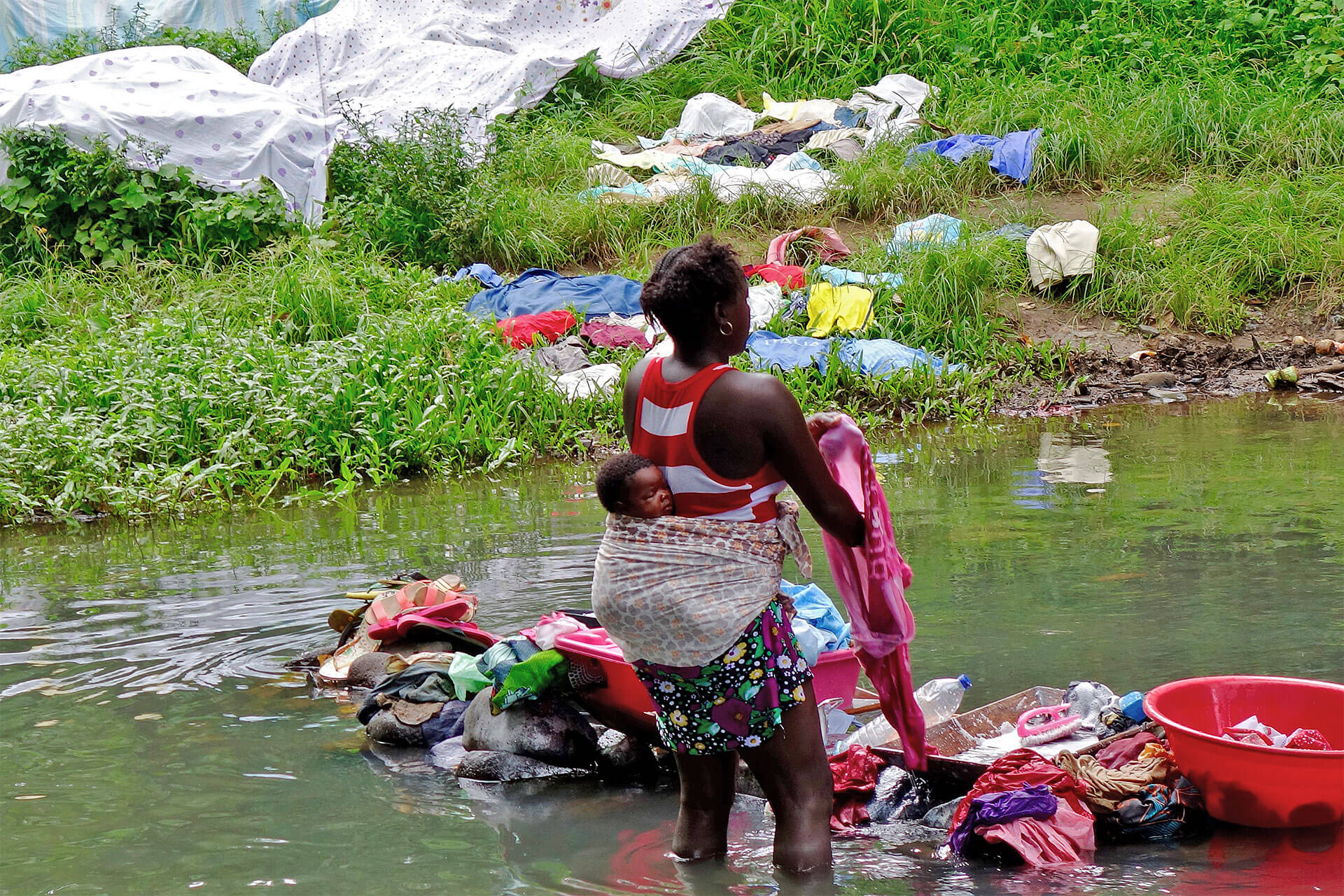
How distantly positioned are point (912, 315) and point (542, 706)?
681 centimetres

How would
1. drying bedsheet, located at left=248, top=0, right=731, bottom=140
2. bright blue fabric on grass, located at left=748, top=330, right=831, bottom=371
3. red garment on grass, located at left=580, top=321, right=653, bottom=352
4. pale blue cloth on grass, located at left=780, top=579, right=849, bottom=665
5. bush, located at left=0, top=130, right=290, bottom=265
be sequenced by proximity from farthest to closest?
drying bedsheet, located at left=248, top=0, right=731, bottom=140 → bush, located at left=0, top=130, right=290, bottom=265 → red garment on grass, located at left=580, top=321, right=653, bottom=352 → bright blue fabric on grass, located at left=748, top=330, right=831, bottom=371 → pale blue cloth on grass, located at left=780, top=579, right=849, bottom=665

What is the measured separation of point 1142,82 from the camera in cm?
1315

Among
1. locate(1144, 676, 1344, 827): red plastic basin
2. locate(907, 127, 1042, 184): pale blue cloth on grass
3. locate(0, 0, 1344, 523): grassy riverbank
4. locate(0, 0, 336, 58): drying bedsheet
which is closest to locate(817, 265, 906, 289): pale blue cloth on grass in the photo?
locate(0, 0, 1344, 523): grassy riverbank

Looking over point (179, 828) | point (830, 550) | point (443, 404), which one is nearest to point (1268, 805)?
point (830, 550)

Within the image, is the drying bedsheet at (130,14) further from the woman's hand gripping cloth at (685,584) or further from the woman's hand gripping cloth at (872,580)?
the woman's hand gripping cloth at (685,584)

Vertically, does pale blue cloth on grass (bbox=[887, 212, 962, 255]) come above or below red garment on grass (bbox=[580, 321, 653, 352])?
above

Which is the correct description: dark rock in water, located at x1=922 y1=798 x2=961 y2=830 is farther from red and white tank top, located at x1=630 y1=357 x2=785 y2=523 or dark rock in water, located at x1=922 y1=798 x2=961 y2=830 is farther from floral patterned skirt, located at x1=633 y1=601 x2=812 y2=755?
red and white tank top, located at x1=630 y1=357 x2=785 y2=523

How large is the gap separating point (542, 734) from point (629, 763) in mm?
275

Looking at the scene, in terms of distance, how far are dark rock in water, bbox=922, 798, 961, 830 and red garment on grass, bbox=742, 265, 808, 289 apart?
7270 millimetres

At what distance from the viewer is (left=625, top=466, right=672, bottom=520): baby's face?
2852 mm

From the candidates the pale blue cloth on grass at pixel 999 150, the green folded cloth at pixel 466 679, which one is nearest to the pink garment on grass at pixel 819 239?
the pale blue cloth on grass at pixel 999 150

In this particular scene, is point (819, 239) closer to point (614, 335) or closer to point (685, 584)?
point (614, 335)

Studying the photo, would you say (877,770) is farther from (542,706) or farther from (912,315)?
(912,315)

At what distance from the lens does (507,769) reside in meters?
3.83
